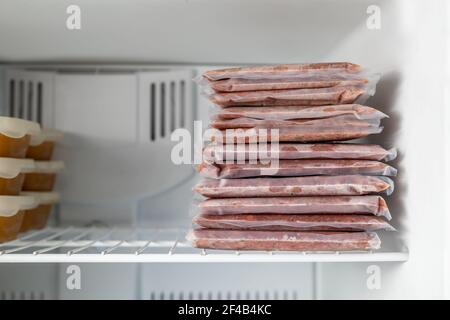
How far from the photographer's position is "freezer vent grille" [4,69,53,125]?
107cm

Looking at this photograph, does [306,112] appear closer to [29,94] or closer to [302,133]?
[302,133]

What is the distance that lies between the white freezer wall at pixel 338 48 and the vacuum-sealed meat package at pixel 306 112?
0.06 m

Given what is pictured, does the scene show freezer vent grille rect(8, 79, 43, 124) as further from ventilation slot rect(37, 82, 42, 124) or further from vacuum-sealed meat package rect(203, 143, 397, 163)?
vacuum-sealed meat package rect(203, 143, 397, 163)

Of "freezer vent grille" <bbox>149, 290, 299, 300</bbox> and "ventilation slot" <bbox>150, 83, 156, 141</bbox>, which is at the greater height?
"ventilation slot" <bbox>150, 83, 156, 141</bbox>

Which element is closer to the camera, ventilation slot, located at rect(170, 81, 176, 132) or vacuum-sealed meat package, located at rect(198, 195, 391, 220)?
vacuum-sealed meat package, located at rect(198, 195, 391, 220)

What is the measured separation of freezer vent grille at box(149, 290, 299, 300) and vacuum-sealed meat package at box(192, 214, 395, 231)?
38 cm

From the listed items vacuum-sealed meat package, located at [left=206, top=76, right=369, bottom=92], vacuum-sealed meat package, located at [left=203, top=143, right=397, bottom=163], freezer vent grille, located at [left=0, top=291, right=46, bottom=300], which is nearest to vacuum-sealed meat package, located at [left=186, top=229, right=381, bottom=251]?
vacuum-sealed meat package, located at [left=203, top=143, right=397, bottom=163]

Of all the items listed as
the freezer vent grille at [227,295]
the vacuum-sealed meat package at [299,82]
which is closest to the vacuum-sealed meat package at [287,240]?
the vacuum-sealed meat package at [299,82]

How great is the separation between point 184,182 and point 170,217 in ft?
0.25

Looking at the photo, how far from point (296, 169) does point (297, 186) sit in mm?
24

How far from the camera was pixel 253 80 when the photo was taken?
77 centimetres

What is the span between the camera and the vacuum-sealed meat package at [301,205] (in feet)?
2.39

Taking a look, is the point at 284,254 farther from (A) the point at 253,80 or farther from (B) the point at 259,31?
(B) the point at 259,31

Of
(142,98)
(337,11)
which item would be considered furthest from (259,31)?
(142,98)
